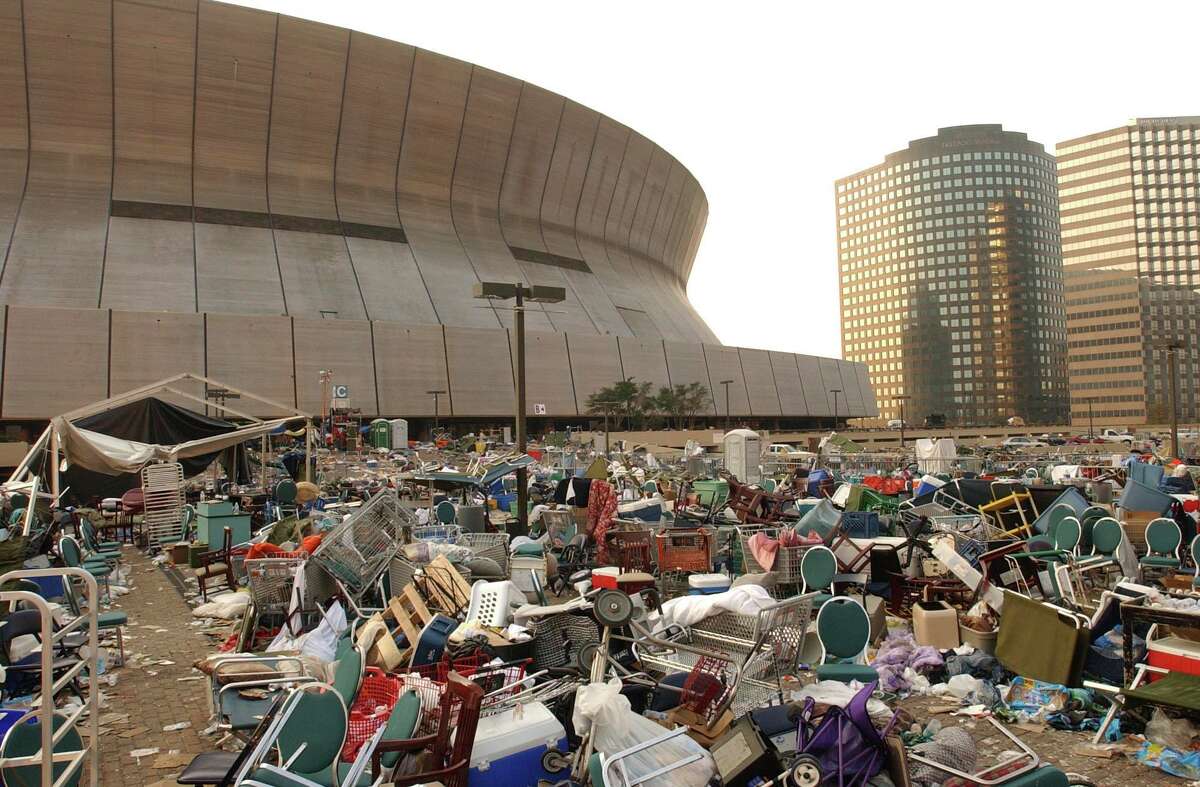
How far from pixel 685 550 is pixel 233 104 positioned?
50.4 meters

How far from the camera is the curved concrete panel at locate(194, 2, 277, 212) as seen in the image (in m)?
48.8

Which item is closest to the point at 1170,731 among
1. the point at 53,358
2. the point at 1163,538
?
the point at 1163,538

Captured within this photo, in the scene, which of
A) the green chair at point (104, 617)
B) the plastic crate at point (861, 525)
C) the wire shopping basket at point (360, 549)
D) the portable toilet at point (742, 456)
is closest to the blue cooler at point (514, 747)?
the wire shopping basket at point (360, 549)

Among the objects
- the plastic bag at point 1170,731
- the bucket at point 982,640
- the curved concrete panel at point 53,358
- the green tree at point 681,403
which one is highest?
the curved concrete panel at point 53,358

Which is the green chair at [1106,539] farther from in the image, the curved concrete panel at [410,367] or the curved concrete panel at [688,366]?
the curved concrete panel at [688,366]

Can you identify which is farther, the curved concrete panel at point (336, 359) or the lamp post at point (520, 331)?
the curved concrete panel at point (336, 359)

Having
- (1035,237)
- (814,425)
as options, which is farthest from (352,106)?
(1035,237)

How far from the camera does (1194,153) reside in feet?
371

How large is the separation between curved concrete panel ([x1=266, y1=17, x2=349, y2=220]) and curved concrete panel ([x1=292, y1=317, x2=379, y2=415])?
1009 cm

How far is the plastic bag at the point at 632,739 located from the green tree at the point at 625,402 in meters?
50.7

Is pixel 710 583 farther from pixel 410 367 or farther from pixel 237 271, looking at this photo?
pixel 237 271

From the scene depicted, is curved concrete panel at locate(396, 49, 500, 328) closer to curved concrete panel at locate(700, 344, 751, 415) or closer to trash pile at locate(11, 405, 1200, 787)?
curved concrete panel at locate(700, 344, 751, 415)

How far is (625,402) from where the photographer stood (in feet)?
184

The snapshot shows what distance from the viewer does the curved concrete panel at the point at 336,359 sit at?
157 ft
